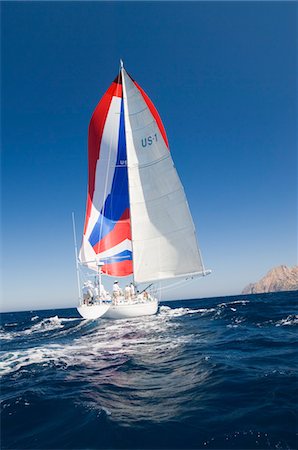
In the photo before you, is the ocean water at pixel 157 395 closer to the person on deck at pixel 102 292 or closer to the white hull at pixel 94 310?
the white hull at pixel 94 310

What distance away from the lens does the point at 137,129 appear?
2080cm

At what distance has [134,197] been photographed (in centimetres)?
2044

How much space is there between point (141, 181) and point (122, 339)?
36.7ft

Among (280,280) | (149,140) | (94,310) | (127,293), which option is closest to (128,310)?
(127,293)

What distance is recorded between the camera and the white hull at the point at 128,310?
18.3 metres

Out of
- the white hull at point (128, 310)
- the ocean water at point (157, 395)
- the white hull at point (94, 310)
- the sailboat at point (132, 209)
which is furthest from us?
the sailboat at point (132, 209)

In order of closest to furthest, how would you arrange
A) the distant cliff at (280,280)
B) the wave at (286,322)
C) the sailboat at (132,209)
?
the wave at (286,322), the sailboat at (132,209), the distant cliff at (280,280)

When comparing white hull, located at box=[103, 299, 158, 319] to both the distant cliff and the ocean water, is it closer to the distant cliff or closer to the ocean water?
the ocean water

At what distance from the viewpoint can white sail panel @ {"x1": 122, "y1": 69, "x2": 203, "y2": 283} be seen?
19.2m

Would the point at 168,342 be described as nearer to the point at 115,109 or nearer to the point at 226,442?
the point at 226,442

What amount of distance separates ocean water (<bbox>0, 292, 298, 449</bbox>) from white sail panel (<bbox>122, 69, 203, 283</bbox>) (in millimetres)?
8363

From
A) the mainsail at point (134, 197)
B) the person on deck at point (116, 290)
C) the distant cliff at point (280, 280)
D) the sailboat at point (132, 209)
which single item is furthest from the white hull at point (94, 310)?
the distant cliff at point (280, 280)

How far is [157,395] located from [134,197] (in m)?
15.4

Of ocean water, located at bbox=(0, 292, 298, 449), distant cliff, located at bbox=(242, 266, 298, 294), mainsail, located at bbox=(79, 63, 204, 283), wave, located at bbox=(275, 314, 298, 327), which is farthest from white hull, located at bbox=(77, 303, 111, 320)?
distant cliff, located at bbox=(242, 266, 298, 294)
